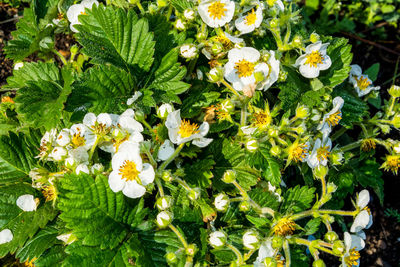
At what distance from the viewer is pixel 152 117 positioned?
2609mm

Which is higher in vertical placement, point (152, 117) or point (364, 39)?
point (152, 117)

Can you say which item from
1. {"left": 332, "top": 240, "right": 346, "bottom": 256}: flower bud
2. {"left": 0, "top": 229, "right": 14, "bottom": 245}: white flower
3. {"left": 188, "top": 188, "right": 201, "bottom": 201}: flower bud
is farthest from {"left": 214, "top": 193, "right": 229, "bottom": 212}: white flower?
{"left": 0, "top": 229, "right": 14, "bottom": 245}: white flower

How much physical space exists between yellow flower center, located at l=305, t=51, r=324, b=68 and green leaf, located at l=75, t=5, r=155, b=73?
1.05 meters

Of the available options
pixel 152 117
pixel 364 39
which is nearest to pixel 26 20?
pixel 152 117

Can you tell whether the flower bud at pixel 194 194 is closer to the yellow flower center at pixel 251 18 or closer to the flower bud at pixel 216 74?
the flower bud at pixel 216 74

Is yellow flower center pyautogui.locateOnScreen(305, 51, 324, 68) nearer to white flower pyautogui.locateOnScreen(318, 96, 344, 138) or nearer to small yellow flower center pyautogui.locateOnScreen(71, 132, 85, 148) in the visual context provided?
white flower pyautogui.locateOnScreen(318, 96, 344, 138)

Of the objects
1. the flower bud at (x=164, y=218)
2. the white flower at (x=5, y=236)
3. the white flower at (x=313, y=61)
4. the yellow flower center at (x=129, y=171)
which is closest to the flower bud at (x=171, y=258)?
the flower bud at (x=164, y=218)

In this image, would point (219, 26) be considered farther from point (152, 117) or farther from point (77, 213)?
point (77, 213)

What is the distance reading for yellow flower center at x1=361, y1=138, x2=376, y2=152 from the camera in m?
2.80

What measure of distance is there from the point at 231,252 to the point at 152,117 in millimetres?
1021

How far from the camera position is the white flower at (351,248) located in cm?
213

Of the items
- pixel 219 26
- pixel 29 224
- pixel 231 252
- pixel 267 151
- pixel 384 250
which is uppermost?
pixel 219 26

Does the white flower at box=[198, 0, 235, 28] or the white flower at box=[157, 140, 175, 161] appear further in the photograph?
the white flower at box=[198, 0, 235, 28]

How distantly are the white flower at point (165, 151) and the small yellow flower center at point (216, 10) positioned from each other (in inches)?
36.3
